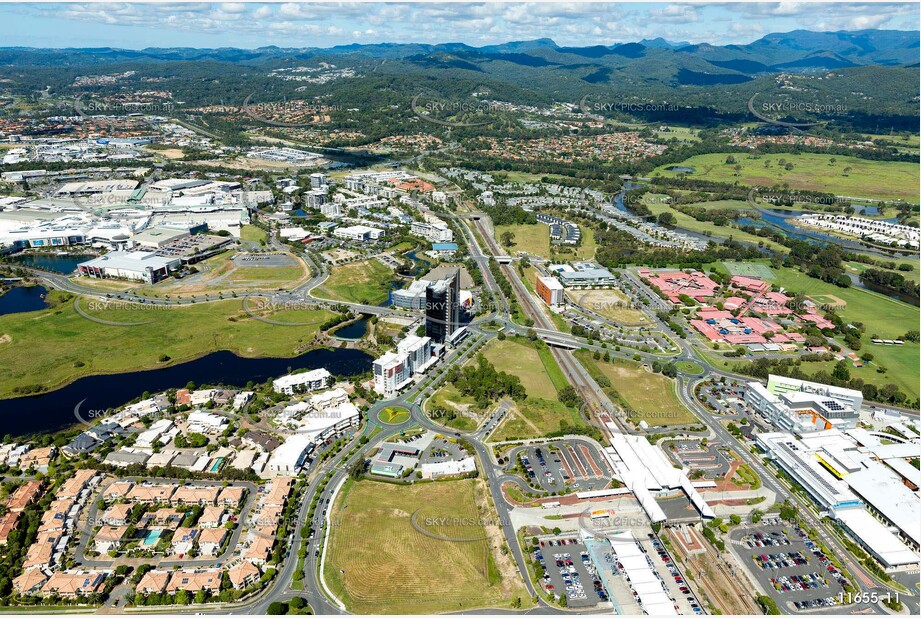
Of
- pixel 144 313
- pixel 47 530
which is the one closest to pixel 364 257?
pixel 144 313

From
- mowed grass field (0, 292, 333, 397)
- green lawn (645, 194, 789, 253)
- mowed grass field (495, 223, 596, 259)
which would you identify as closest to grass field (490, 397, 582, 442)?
mowed grass field (0, 292, 333, 397)

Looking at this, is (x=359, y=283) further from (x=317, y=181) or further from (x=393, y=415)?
(x=317, y=181)

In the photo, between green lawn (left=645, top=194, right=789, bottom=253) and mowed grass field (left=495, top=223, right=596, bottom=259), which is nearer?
mowed grass field (left=495, top=223, right=596, bottom=259)

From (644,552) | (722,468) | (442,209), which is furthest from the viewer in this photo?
(442,209)

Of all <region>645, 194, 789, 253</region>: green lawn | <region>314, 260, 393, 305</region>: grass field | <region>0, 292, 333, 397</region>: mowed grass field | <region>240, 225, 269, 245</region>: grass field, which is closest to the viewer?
<region>0, 292, 333, 397</region>: mowed grass field

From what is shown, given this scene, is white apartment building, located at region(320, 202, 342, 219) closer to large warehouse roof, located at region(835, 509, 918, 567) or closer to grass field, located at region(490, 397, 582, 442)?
grass field, located at region(490, 397, 582, 442)

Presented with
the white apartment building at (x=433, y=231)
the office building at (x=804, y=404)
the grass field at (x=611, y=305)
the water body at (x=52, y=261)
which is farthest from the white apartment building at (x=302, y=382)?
the water body at (x=52, y=261)

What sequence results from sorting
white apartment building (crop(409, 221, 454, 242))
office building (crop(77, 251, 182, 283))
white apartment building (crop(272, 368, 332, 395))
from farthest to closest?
1. white apartment building (crop(409, 221, 454, 242))
2. office building (crop(77, 251, 182, 283))
3. white apartment building (crop(272, 368, 332, 395))

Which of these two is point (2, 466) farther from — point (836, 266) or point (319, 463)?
point (836, 266)
